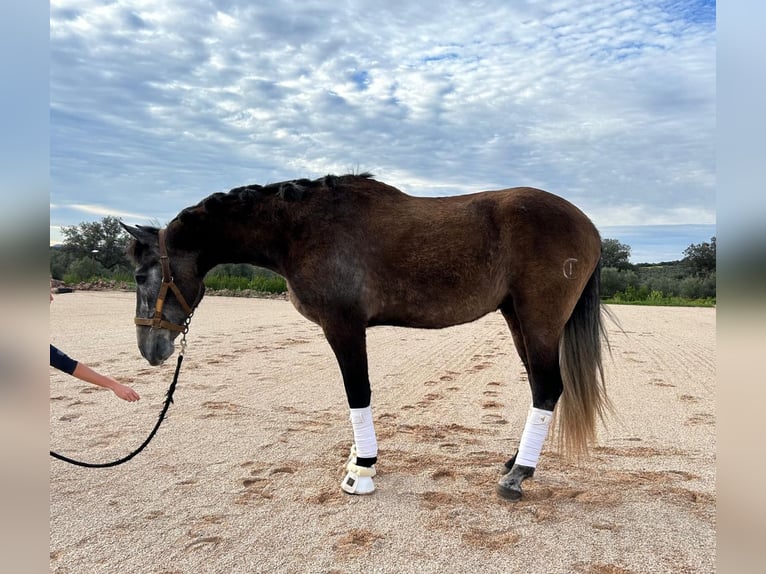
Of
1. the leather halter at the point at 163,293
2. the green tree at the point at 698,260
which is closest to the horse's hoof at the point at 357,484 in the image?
the leather halter at the point at 163,293

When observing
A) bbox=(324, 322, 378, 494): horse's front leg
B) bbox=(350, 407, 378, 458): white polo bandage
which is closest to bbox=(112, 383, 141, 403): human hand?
bbox=(324, 322, 378, 494): horse's front leg

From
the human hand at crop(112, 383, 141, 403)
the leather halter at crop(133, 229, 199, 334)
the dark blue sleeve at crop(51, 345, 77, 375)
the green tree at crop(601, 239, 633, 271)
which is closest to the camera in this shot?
the dark blue sleeve at crop(51, 345, 77, 375)

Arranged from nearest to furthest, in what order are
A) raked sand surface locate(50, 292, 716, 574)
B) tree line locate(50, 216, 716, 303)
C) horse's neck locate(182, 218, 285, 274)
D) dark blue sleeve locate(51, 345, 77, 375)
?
dark blue sleeve locate(51, 345, 77, 375) < raked sand surface locate(50, 292, 716, 574) < horse's neck locate(182, 218, 285, 274) < tree line locate(50, 216, 716, 303)

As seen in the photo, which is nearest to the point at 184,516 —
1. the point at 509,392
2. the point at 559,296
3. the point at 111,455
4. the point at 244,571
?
the point at 244,571

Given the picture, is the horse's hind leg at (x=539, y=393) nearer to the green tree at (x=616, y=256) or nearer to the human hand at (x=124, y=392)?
the human hand at (x=124, y=392)

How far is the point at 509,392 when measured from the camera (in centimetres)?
661

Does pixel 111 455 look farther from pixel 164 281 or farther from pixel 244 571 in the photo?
pixel 244 571

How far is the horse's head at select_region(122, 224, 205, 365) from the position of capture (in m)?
3.77

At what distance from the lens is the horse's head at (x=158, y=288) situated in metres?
3.77

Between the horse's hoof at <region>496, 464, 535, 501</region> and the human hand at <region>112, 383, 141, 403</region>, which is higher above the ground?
the human hand at <region>112, 383, 141, 403</region>

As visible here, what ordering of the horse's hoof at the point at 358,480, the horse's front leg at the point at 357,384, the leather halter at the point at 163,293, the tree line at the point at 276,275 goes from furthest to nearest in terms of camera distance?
the tree line at the point at 276,275 → the leather halter at the point at 163,293 → the horse's front leg at the point at 357,384 → the horse's hoof at the point at 358,480

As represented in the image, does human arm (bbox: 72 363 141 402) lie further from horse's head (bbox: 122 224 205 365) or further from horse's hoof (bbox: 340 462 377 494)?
horse's hoof (bbox: 340 462 377 494)

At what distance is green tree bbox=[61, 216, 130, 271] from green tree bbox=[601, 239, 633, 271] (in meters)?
28.8

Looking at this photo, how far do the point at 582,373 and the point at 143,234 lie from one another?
3641 millimetres
